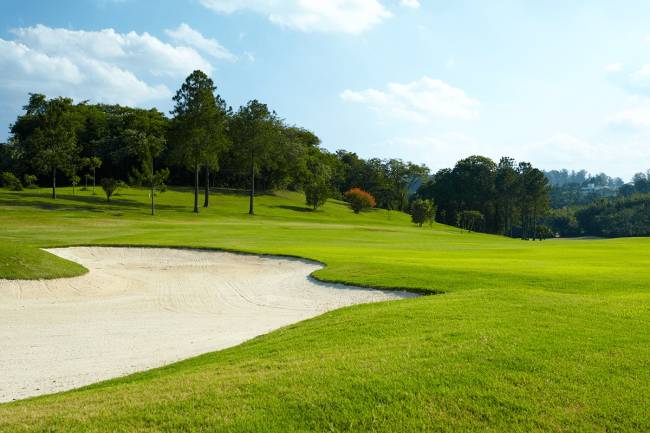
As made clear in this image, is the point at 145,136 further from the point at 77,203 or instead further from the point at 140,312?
the point at 140,312

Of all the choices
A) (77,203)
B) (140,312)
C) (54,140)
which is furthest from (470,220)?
(140,312)

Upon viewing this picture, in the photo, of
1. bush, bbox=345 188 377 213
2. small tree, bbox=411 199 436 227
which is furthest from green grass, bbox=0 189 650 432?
bush, bbox=345 188 377 213

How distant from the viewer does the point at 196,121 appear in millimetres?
70750

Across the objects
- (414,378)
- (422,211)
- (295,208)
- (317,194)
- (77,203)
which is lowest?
(77,203)

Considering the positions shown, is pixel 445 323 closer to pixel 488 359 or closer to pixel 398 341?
pixel 398 341

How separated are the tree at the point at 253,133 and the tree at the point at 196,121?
909cm

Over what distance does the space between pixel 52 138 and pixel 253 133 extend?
28.0 metres

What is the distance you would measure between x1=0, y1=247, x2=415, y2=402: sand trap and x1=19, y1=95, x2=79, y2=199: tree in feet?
163

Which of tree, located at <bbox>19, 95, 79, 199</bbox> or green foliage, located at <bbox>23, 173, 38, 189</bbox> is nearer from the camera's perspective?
tree, located at <bbox>19, 95, 79, 199</bbox>

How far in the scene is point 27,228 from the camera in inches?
1724

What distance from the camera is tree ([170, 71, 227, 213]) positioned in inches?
2771

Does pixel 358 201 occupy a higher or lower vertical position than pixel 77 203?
higher

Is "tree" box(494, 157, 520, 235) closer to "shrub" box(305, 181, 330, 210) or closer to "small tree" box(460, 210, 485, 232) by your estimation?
"small tree" box(460, 210, 485, 232)

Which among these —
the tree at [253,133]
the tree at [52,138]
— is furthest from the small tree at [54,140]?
the tree at [253,133]
